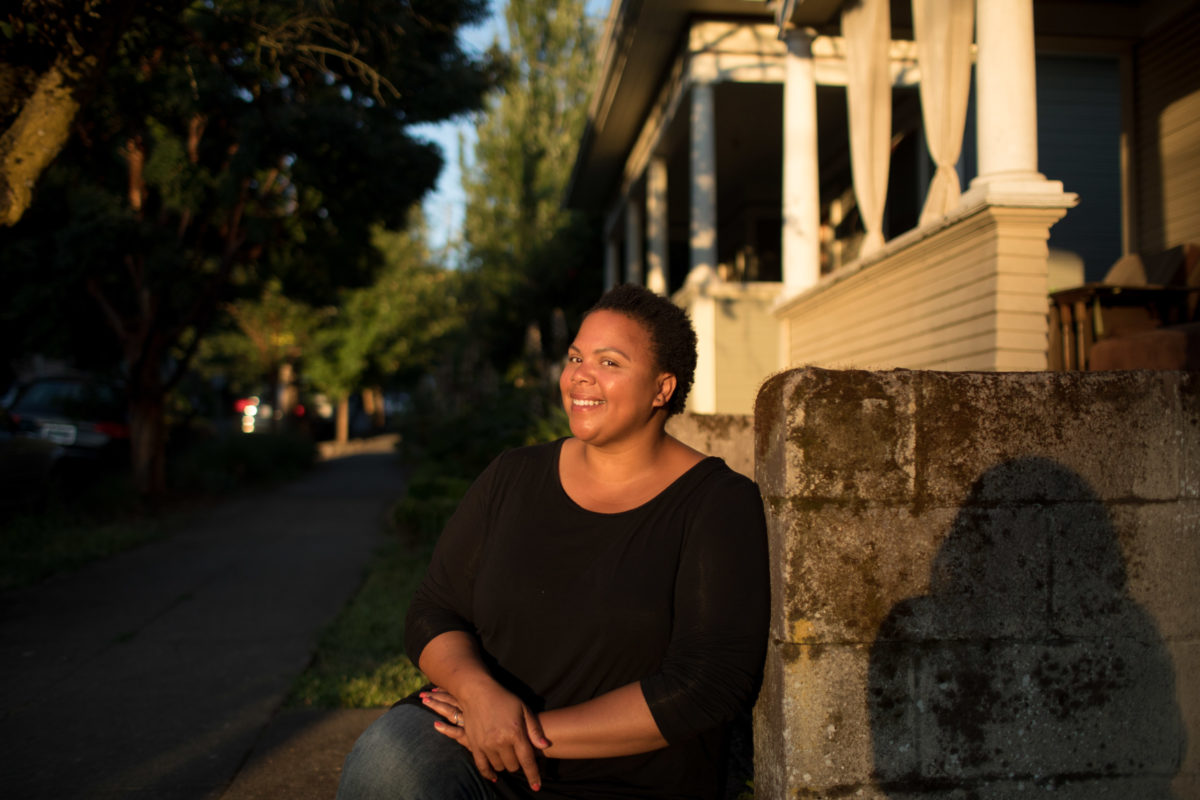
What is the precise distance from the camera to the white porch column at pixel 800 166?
279 inches

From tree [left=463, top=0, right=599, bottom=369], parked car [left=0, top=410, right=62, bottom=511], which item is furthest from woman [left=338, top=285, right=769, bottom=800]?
tree [left=463, top=0, right=599, bottom=369]

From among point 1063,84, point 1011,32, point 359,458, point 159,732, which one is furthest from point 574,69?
point 159,732

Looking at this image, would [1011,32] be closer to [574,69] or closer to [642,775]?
[642,775]

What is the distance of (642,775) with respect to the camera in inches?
77.5

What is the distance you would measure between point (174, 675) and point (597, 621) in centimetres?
335

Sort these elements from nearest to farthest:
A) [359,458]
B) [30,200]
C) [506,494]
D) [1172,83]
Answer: [506,494], [30,200], [1172,83], [359,458]

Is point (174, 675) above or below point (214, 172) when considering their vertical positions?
below

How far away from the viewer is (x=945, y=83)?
198 inches

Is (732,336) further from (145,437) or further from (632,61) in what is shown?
(145,437)

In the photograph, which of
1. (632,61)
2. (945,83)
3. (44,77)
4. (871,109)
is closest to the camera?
(44,77)

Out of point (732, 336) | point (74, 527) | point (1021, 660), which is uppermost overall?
point (732, 336)

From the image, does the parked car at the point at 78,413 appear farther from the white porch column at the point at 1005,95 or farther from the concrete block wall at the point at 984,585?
the concrete block wall at the point at 984,585

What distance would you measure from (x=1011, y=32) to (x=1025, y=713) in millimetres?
3718

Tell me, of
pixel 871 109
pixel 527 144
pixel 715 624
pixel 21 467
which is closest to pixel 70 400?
pixel 21 467
